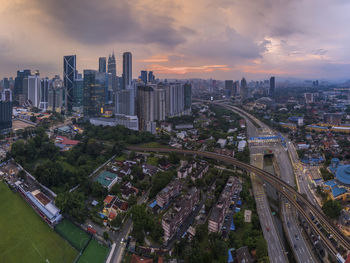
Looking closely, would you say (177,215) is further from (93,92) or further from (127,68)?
(127,68)

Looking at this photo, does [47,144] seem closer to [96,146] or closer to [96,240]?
[96,146]

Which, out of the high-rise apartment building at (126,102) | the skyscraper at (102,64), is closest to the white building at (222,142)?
the high-rise apartment building at (126,102)

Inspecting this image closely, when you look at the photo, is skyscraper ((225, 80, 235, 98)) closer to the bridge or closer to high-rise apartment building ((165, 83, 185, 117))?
high-rise apartment building ((165, 83, 185, 117))

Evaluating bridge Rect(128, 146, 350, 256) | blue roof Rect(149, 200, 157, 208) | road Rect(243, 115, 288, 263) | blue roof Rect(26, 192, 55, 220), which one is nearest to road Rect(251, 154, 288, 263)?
road Rect(243, 115, 288, 263)

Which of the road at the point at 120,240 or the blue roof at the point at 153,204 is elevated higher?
the blue roof at the point at 153,204

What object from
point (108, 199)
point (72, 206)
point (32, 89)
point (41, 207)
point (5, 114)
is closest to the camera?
point (72, 206)

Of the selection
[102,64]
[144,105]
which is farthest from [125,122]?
[102,64]

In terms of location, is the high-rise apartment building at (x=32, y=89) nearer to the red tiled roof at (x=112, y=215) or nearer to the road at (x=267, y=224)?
the red tiled roof at (x=112, y=215)
